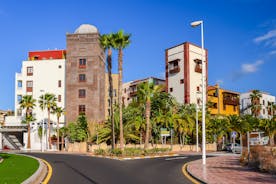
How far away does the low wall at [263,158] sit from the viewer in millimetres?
17016

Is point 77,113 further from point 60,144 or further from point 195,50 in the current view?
point 195,50

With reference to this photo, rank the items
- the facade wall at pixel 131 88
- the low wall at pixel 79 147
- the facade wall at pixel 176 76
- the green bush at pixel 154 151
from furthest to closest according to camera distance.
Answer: the facade wall at pixel 131 88, the facade wall at pixel 176 76, the low wall at pixel 79 147, the green bush at pixel 154 151

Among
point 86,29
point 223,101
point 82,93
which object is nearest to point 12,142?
point 82,93

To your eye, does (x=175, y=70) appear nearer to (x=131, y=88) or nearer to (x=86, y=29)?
(x=86, y=29)

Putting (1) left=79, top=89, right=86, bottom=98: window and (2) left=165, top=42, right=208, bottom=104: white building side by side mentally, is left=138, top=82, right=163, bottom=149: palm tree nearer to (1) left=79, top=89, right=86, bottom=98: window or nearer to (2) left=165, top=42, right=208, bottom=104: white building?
(1) left=79, top=89, right=86, bottom=98: window

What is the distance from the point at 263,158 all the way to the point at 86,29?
190 feet

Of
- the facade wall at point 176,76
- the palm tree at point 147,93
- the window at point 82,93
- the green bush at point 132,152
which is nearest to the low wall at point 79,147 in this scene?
the window at point 82,93

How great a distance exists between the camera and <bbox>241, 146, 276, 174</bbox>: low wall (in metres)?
17.0

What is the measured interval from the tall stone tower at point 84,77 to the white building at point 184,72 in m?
14.5

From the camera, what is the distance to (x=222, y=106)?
81.8 m

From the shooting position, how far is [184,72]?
2724 inches

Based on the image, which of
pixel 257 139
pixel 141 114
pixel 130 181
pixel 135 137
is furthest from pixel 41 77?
pixel 130 181

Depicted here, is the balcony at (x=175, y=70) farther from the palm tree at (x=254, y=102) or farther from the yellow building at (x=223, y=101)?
the palm tree at (x=254, y=102)

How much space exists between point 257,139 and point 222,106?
52.2 m
